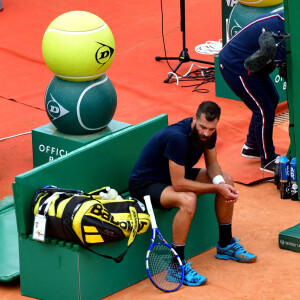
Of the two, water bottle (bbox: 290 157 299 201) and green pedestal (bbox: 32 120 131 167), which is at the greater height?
green pedestal (bbox: 32 120 131 167)

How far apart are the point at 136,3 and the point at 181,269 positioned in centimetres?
907

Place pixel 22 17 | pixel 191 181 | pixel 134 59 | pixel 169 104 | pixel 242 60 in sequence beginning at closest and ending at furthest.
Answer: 1. pixel 191 181
2. pixel 242 60
3. pixel 169 104
4. pixel 134 59
5. pixel 22 17

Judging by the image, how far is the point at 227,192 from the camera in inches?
245

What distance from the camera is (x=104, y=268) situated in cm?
597

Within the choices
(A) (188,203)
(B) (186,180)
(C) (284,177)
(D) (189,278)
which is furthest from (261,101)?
(D) (189,278)

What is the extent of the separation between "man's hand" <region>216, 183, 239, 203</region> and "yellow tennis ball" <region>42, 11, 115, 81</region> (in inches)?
79.1

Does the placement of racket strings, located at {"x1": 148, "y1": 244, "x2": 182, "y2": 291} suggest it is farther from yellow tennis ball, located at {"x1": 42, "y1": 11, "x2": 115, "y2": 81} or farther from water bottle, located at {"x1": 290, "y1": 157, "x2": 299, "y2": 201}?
yellow tennis ball, located at {"x1": 42, "y1": 11, "x2": 115, "y2": 81}

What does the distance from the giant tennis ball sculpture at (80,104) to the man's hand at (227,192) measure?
194cm

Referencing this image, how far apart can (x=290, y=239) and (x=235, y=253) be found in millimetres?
481

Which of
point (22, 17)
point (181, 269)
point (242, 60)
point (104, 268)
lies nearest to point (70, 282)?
point (104, 268)

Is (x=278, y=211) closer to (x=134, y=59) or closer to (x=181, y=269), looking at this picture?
(x=181, y=269)

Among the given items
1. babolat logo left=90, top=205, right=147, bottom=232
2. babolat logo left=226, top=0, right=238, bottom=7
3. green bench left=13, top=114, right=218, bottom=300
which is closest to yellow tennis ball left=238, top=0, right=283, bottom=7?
babolat logo left=226, top=0, right=238, bottom=7

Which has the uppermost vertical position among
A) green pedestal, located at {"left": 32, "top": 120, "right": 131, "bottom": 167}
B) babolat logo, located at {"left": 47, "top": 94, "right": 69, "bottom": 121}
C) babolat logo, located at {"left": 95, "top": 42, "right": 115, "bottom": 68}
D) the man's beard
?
babolat logo, located at {"left": 95, "top": 42, "right": 115, "bottom": 68}

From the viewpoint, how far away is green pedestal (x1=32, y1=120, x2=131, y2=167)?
25.6 feet
